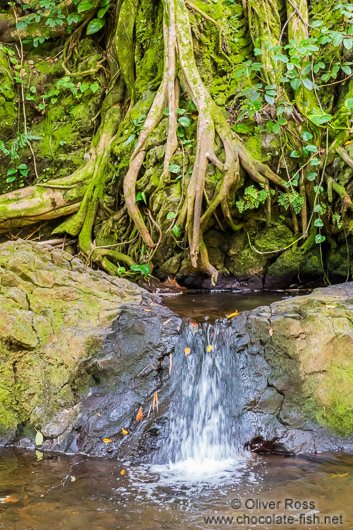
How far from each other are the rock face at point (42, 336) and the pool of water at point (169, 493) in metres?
0.35

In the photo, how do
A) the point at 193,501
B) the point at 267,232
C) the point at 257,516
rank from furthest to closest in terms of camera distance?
the point at 267,232 → the point at 193,501 → the point at 257,516

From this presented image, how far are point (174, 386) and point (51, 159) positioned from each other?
14.1 ft

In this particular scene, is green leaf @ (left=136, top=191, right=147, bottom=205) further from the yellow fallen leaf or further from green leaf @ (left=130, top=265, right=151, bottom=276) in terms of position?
the yellow fallen leaf

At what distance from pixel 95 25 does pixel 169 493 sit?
20.2ft

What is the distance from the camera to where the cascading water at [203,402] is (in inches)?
131

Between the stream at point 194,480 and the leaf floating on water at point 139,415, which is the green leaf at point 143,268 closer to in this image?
the stream at point 194,480

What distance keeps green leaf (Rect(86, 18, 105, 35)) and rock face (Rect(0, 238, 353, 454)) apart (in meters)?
4.28

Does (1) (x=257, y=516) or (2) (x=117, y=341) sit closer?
(1) (x=257, y=516)

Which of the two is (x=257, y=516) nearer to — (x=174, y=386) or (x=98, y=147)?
(x=174, y=386)

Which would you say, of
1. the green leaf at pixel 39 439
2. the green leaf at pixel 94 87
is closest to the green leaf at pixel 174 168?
the green leaf at pixel 94 87

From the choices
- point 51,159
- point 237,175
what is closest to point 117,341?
point 237,175

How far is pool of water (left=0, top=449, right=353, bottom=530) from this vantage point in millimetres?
2412

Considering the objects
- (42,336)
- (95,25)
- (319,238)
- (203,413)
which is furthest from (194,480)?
(95,25)

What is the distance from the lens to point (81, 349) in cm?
368
